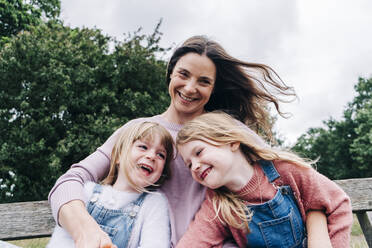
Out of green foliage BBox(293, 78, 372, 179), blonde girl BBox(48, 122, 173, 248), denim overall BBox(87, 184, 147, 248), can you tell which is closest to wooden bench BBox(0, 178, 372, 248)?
blonde girl BBox(48, 122, 173, 248)

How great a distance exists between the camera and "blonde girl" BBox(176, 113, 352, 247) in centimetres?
172

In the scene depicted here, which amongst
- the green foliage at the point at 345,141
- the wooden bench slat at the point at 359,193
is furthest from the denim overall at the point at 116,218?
the green foliage at the point at 345,141

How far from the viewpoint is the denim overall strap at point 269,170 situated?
1.85m

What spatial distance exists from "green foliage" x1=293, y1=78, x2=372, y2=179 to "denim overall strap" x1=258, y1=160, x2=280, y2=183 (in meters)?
21.2

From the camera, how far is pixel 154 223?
184 centimetres

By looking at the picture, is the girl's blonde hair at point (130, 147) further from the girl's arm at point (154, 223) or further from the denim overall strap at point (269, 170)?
the denim overall strap at point (269, 170)

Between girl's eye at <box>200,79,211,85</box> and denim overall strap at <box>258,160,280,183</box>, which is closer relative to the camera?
denim overall strap at <box>258,160,280,183</box>

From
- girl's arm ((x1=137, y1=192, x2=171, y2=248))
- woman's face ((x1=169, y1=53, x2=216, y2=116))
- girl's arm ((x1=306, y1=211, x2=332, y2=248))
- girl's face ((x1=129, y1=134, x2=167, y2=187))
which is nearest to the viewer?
girl's arm ((x1=306, y1=211, x2=332, y2=248))

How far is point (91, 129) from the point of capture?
834 centimetres

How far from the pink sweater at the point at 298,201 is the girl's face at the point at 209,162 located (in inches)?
6.4

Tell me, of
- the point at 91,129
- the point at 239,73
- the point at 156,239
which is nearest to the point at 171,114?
→ the point at 239,73

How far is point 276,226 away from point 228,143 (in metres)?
0.55

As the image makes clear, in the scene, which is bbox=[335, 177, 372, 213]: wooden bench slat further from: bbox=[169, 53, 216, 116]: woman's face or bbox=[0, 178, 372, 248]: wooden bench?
bbox=[169, 53, 216, 116]: woman's face

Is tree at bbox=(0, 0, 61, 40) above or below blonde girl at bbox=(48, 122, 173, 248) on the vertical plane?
above
